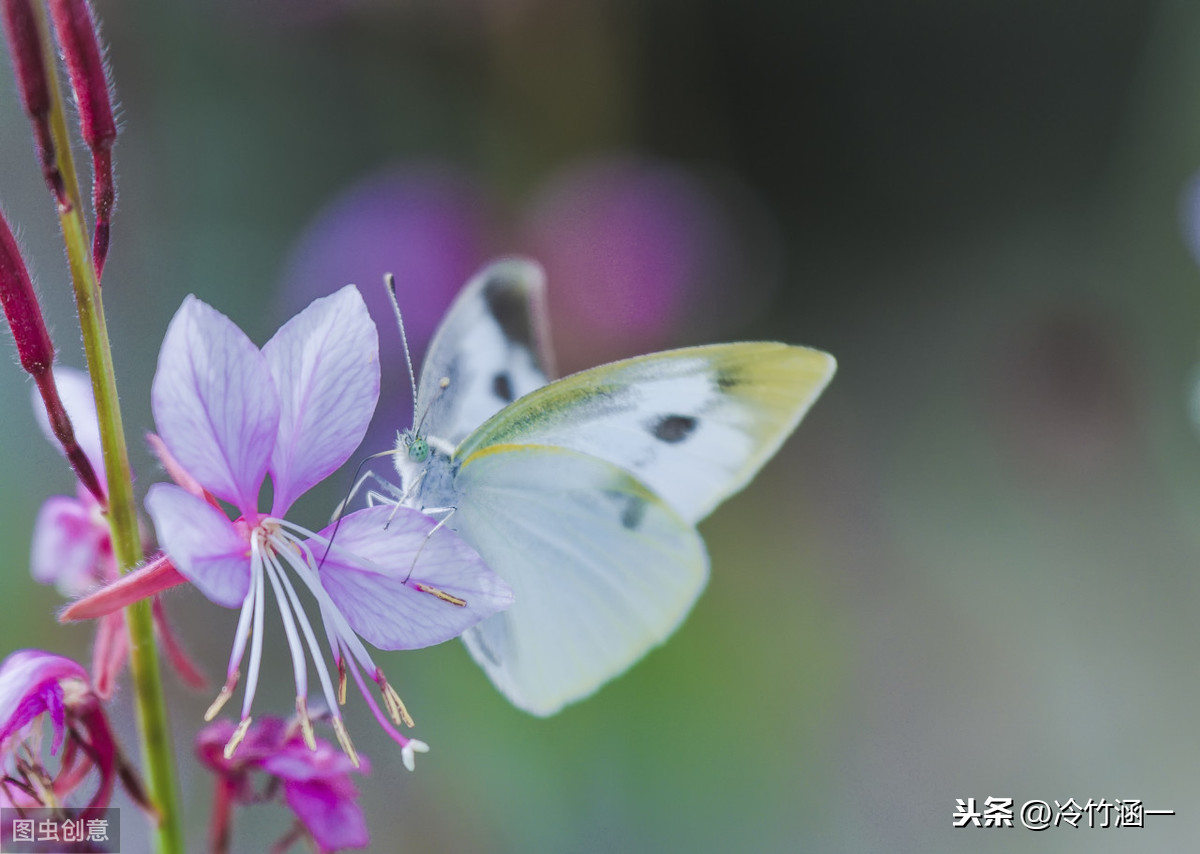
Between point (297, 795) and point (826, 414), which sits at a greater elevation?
point (826, 414)

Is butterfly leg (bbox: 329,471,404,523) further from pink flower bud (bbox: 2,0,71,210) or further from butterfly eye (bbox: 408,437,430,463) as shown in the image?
pink flower bud (bbox: 2,0,71,210)

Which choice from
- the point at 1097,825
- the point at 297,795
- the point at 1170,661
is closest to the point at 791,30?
the point at 1170,661

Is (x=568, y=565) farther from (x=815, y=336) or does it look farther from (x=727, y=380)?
(x=815, y=336)

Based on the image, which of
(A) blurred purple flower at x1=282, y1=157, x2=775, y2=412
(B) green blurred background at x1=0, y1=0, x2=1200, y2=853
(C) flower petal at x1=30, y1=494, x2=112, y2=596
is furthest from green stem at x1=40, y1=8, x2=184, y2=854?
(A) blurred purple flower at x1=282, y1=157, x2=775, y2=412

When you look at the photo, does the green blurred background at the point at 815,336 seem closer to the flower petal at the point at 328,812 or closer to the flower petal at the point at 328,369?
the flower petal at the point at 328,812

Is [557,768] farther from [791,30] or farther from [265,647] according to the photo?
[791,30]

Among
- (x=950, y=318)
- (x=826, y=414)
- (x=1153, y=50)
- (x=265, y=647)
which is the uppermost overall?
(x=1153, y=50)
